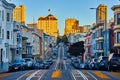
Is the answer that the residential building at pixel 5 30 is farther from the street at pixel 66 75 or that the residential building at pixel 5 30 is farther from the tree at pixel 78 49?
the tree at pixel 78 49

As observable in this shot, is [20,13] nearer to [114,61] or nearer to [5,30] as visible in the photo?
[5,30]

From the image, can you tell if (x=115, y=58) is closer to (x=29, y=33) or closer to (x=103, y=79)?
(x=103, y=79)

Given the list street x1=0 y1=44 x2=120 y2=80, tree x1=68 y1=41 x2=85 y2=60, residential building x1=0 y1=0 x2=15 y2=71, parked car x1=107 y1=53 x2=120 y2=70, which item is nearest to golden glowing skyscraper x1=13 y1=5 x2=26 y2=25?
tree x1=68 y1=41 x2=85 y2=60

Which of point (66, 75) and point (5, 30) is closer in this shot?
point (66, 75)

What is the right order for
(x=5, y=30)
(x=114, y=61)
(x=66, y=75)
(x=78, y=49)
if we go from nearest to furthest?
(x=66, y=75), (x=114, y=61), (x=5, y=30), (x=78, y=49)

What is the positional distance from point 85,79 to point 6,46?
3828 centimetres

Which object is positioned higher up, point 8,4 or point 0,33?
point 8,4

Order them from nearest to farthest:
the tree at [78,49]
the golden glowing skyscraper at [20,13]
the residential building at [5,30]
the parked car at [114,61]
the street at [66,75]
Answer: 1. the street at [66,75]
2. the parked car at [114,61]
3. the residential building at [5,30]
4. the golden glowing skyscraper at [20,13]
5. the tree at [78,49]

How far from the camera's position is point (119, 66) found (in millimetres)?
31969

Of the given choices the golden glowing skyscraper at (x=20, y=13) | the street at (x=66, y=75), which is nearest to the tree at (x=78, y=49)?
the golden glowing skyscraper at (x=20, y=13)

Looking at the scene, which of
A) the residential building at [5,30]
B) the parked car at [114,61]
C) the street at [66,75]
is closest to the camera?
the street at [66,75]

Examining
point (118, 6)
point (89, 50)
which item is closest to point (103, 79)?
point (118, 6)

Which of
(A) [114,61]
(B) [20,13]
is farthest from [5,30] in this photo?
(B) [20,13]

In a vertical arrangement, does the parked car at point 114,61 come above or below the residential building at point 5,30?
below
